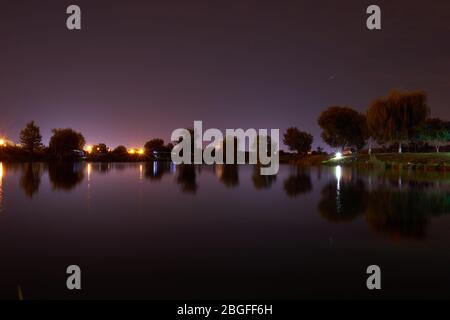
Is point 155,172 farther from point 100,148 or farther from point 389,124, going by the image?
point 100,148

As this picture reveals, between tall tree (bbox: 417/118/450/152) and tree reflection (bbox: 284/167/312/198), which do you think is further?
tall tree (bbox: 417/118/450/152)

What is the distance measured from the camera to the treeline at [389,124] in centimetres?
6750

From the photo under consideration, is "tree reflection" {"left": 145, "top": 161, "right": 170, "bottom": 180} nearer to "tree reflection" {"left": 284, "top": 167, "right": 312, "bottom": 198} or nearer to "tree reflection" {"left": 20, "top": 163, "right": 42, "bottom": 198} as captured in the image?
"tree reflection" {"left": 20, "top": 163, "right": 42, "bottom": 198}

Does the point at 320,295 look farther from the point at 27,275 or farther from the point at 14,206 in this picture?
the point at 14,206

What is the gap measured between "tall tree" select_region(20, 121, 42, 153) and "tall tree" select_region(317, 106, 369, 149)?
79.7 metres

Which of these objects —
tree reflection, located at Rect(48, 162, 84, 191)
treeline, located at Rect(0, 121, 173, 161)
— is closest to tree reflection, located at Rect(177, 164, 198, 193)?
tree reflection, located at Rect(48, 162, 84, 191)

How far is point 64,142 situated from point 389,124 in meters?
90.0

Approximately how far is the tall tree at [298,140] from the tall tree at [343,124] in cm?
3039

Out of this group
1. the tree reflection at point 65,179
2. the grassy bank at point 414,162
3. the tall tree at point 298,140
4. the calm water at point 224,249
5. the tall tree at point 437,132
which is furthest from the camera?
the tall tree at point 298,140

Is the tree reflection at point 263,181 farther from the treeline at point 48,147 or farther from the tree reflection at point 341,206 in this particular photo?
the treeline at point 48,147

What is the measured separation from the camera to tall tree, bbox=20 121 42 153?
11100 centimetres

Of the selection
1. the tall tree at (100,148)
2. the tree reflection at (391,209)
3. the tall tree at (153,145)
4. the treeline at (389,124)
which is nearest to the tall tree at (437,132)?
the treeline at (389,124)

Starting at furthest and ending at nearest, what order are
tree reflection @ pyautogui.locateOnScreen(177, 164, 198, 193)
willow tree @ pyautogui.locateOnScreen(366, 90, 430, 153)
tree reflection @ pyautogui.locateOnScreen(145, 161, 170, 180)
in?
willow tree @ pyautogui.locateOnScreen(366, 90, 430, 153) → tree reflection @ pyautogui.locateOnScreen(145, 161, 170, 180) → tree reflection @ pyautogui.locateOnScreen(177, 164, 198, 193)

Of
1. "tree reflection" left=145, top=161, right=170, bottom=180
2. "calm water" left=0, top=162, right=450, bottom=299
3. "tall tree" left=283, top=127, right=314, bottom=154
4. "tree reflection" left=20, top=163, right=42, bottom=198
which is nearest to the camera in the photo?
"calm water" left=0, top=162, right=450, bottom=299
